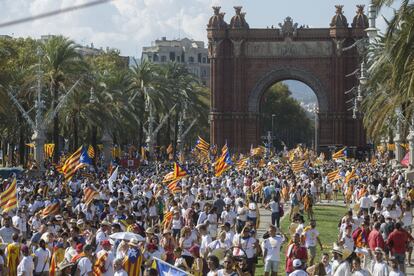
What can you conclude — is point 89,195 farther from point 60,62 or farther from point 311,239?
point 60,62

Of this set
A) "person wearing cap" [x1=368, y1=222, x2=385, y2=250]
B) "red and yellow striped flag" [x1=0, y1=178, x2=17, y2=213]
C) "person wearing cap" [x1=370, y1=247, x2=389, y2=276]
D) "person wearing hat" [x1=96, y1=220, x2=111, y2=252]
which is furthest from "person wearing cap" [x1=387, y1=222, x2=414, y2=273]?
"red and yellow striped flag" [x1=0, y1=178, x2=17, y2=213]

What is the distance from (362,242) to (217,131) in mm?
76514

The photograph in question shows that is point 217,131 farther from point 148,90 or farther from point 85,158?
point 85,158

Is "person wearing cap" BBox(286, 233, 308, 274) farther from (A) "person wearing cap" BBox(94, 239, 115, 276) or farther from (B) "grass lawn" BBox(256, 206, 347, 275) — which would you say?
(B) "grass lawn" BBox(256, 206, 347, 275)

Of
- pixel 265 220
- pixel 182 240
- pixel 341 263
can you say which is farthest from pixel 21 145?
pixel 341 263

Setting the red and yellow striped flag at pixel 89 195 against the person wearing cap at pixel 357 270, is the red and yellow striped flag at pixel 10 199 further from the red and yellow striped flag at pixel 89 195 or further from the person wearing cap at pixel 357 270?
the person wearing cap at pixel 357 270

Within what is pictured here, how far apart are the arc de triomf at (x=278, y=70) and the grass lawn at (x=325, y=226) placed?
5408 centimetres

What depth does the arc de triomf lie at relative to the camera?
314ft

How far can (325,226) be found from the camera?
32969mm

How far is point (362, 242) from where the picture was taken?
70.1 ft

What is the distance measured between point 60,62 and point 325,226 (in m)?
24.7

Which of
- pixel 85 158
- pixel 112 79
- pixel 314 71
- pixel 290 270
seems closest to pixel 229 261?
pixel 290 270

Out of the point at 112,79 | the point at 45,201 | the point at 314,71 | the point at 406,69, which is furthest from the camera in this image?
the point at 314,71

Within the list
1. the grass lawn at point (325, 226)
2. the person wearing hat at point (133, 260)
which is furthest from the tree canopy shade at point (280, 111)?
the person wearing hat at point (133, 260)
